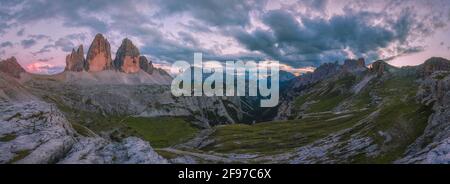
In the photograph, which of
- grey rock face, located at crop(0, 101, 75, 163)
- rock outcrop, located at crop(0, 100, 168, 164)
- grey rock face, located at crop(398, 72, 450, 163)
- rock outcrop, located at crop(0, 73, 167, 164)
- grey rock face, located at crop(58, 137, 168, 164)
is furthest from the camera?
grey rock face, located at crop(0, 101, 75, 163)

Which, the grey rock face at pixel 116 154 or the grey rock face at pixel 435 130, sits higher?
the grey rock face at pixel 435 130

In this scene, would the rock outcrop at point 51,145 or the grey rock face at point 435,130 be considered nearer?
the grey rock face at point 435,130

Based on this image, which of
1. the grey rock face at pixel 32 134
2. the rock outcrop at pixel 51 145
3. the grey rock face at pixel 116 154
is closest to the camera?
the grey rock face at pixel 116 154

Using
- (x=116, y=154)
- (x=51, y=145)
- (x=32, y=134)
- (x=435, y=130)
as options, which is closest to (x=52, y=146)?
(x=51, y=145)

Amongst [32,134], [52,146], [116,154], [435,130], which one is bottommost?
[116,154]

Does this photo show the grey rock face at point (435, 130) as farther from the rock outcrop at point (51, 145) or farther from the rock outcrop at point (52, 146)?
the rock outcrop at point (51, 145)

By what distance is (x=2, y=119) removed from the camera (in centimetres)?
13525

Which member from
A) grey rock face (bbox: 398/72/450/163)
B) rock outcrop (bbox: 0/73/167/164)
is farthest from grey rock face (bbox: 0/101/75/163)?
grey rock face (bbox: 398/72/450/163)

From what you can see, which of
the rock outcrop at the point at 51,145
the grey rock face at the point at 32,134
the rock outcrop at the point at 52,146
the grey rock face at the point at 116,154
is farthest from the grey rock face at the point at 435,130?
the grey rock face at the point at 32,134

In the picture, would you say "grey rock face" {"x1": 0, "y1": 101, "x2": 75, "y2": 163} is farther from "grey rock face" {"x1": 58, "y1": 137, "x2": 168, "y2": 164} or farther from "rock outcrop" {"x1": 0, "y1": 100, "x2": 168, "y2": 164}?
"grey rock face" {"x1": 58, "y1": 137, "x2": 168, "y2": 164}

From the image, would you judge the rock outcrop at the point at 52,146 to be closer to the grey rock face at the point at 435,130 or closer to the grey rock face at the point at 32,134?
the grey rock face at the point at 32,134

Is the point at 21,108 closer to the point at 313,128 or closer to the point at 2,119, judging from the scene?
the point at 2,119

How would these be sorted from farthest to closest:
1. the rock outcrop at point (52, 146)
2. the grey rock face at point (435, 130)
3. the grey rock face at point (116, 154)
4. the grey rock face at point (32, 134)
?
the grey rock face at point (32, 134), the rock outcrop at point (52, 146), the grey rock face at point (116, 154), the grey rock face at point (435, 130)

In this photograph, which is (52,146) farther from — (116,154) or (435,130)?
(435,130)
